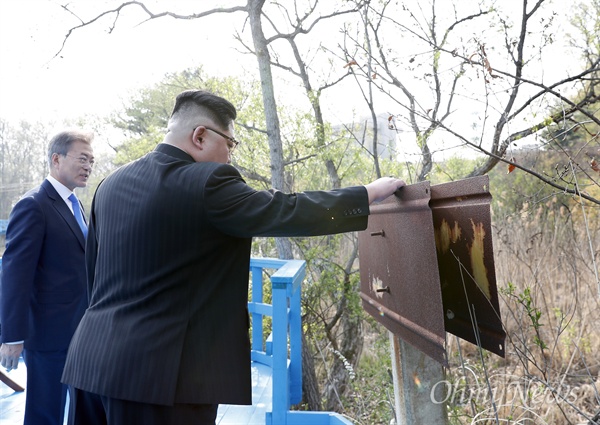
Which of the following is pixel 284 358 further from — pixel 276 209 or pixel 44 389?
pixel 276 209

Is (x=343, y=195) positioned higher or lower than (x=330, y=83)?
lower

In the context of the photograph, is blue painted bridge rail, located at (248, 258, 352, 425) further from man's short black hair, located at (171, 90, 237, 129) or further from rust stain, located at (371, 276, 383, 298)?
man's short black hair, located at (171, 90, 237, 129)

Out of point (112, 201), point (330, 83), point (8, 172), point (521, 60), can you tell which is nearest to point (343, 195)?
point (112, 201)

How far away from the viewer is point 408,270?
7.76ft

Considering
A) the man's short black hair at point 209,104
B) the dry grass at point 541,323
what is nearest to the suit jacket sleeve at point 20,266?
the man's short black hair at point 209,104

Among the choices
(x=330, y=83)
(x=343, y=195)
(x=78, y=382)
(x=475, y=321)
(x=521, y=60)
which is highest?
(x=330, y=83)

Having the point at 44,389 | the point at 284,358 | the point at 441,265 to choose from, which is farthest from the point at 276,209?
the point at 44,389

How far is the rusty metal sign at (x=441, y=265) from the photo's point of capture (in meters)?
2.02

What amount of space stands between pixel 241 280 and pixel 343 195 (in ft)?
1.57

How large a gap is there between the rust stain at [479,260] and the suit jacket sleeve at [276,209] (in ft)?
1.31

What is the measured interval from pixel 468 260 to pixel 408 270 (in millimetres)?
274

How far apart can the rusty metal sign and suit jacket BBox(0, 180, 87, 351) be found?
184 centimetres

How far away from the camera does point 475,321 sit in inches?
83.6

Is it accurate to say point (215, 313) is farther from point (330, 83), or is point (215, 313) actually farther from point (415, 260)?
point (330, 83)
